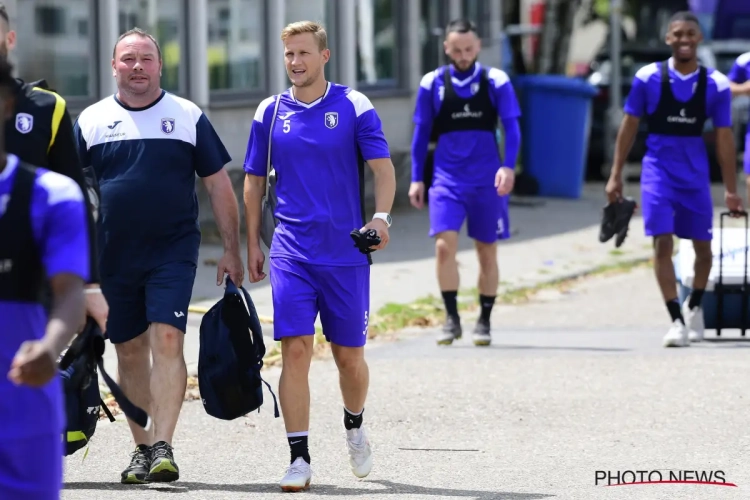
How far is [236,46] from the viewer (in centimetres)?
1639

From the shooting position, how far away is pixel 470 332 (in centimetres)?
1091

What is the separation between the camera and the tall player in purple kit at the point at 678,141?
32.4 feet

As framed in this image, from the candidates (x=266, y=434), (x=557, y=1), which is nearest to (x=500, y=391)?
(x=266, y=434)

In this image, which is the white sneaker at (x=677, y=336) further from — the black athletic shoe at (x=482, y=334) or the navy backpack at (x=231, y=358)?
the navy backpack at (x=231, y=358)

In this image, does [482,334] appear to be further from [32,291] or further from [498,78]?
[32,291]

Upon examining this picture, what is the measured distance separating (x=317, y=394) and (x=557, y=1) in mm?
14626

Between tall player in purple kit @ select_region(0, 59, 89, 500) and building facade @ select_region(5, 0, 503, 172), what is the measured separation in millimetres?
9607

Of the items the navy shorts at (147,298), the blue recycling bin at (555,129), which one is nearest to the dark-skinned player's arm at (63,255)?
the navy shorts at (147,298)

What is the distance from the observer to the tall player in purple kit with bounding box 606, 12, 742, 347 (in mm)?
9891

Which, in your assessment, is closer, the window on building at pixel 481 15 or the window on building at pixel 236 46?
the window on building at pixel 236 46

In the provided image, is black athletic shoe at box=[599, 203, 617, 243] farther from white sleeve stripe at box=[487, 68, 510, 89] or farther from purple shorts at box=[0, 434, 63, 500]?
purple shorts at box=[0, 434, 63, 500]

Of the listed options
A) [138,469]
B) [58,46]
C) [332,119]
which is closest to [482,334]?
[332,119]

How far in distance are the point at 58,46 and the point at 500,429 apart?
789 cm

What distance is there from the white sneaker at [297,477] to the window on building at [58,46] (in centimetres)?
788
